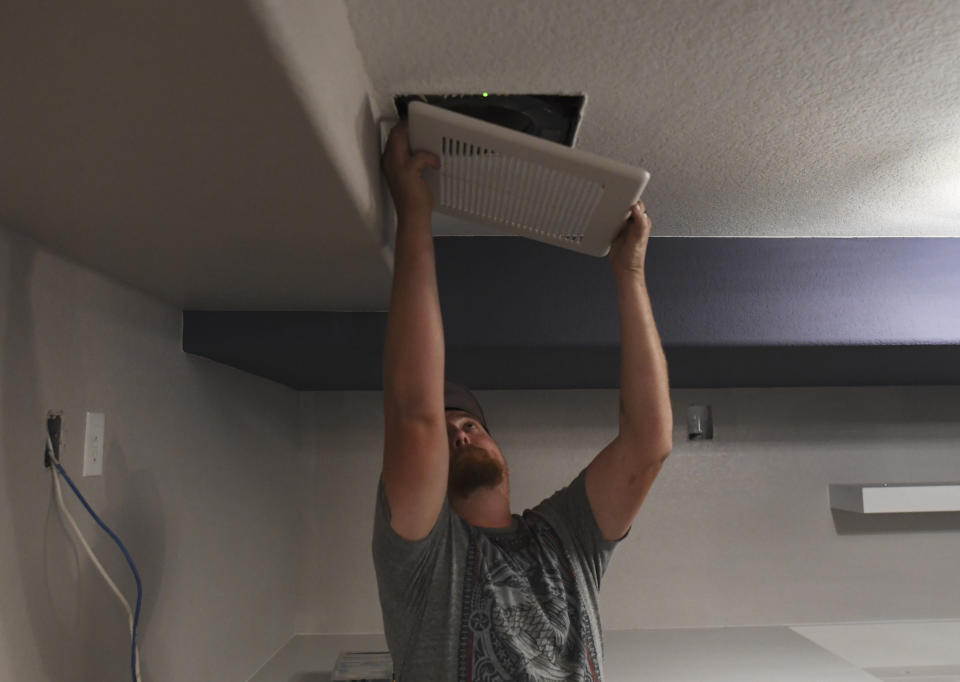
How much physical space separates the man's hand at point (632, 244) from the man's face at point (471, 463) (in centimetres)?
42

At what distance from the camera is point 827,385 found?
2.76 m

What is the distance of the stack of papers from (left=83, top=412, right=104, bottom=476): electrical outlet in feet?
3.25

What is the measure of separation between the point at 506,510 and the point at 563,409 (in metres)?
1.25

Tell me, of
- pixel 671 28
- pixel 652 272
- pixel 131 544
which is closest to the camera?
pixel 671 28

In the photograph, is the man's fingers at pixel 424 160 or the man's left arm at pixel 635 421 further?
the man's left arm at pixel 635 421

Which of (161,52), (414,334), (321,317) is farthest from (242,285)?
(161,52)

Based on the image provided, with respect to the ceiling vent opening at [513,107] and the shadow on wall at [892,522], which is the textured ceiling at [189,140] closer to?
the ceiling vent opening at [513,107]

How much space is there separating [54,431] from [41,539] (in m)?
0.16

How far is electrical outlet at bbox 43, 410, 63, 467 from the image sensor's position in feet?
3.83

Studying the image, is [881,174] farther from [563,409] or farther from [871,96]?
[563,409]

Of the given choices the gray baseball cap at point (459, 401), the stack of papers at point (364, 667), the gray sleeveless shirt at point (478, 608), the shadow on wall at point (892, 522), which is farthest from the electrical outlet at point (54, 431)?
the shadow on wall at point (892, 522)

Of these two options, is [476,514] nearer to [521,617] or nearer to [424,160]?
[521,617]

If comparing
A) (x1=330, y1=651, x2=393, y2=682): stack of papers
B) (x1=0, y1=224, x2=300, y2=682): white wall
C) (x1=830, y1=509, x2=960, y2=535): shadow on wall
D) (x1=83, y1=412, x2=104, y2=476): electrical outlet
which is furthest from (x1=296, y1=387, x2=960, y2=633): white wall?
(x1=83, y1=412, x2=104, y2=476): electrical outlet

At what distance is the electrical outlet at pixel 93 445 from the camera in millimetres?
1283
